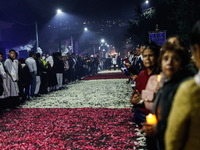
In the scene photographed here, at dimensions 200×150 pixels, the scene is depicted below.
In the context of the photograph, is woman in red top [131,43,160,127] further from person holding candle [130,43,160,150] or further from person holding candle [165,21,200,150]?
person holding candle [165,21,200,150]

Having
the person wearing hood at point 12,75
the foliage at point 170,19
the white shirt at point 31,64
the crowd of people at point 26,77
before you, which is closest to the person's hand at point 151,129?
the crowd of people at point 26,77

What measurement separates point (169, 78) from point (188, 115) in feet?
2.30

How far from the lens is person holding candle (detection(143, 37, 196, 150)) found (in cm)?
195

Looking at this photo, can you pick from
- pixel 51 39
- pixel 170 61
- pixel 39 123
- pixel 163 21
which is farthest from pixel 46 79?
pixel 51 39

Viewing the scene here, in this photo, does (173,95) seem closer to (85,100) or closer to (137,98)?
(137,98)

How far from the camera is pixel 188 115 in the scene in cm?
144

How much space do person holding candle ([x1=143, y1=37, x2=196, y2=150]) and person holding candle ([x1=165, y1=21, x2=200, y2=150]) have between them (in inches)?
14.9

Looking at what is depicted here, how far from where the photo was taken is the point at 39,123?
7.15 meters

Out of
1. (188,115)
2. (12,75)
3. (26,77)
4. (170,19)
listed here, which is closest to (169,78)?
(188,115)

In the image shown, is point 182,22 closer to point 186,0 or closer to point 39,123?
point 186,0

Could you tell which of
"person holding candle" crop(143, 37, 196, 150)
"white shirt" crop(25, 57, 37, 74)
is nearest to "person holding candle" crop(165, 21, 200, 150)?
"person holding candle" crop(143, 37, 196, 150)

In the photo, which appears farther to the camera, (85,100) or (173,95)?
(85,100)

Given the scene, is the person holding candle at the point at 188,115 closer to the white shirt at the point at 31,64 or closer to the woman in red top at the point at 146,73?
the woman in red top at the point at 146,73

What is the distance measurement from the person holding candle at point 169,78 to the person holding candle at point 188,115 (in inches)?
14.9
